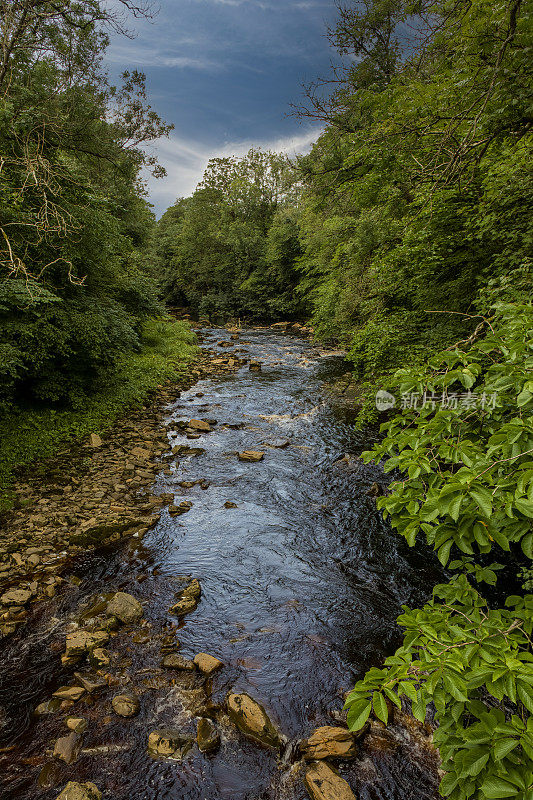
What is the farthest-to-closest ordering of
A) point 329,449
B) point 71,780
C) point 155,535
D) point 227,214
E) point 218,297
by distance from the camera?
point 227,214
point 218,297
point 329,449
point 155,535
point 71,780

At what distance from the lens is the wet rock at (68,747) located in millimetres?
2684

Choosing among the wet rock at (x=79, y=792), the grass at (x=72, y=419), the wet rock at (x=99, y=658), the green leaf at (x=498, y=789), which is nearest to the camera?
the green leaf at (x=498, y=789)

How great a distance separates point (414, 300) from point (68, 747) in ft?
25.3

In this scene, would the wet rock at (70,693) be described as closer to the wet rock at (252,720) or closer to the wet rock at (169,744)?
the wet rock at (169,744)

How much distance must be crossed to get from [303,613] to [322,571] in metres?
0.76

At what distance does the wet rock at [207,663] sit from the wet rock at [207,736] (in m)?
0.42

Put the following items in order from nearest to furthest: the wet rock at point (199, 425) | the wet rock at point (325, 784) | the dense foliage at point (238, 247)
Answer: the wet rock at point (325, 784) < the wet rock at point (199, 425) < the dense foliage at point (238, 247)

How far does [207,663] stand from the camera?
3.47 meters

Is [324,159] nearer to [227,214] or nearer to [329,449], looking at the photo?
[329,449]

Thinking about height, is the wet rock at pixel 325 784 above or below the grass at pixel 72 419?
below

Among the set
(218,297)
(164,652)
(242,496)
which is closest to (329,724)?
(164,652)

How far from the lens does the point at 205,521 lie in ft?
19.1

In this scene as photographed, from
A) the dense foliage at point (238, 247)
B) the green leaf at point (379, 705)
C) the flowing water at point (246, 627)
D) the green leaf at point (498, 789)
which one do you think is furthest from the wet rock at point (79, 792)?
the dense foliage at point (238, 247)

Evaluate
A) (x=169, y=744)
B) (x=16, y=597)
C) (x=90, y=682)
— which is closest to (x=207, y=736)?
(x=169, y=744)
